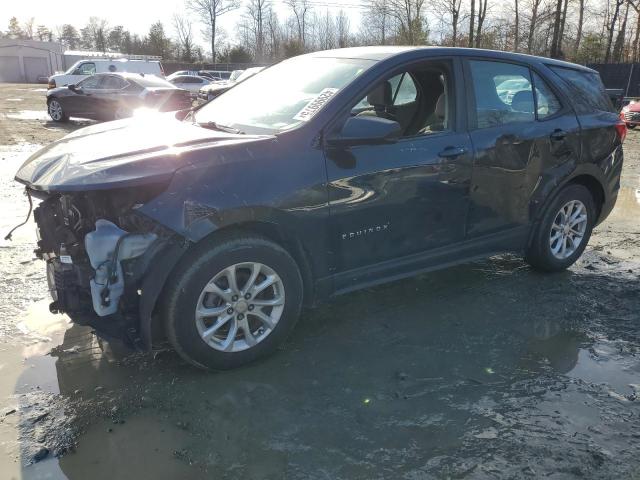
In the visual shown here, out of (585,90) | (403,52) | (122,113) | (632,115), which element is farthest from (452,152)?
(632,115)

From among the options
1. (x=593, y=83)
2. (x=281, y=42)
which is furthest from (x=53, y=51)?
(x=593, y=83)

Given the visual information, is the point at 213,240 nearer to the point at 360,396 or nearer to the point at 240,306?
the point at 240,306

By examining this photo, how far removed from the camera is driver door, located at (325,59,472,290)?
344 cm

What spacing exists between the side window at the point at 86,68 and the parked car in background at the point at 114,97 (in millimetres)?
6696

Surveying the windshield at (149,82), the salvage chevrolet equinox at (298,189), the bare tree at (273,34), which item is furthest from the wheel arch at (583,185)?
the bare tree at (273,34)

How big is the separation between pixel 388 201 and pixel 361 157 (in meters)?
0.35

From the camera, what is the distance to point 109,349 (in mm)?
3500

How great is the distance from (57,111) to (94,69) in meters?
7.76

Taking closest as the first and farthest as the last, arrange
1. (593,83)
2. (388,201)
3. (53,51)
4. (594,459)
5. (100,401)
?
1. (594,459)
2. (100,401)
3. (388,201)
4. (593,83)
5. (53,51)

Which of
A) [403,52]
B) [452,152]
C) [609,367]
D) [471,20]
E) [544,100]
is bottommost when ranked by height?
[609,367]

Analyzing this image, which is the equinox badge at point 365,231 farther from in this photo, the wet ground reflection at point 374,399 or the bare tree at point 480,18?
the bare tree at point 480,18

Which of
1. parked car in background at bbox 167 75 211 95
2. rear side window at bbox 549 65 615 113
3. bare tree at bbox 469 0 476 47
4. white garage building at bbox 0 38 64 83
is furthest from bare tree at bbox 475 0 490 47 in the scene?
white garage building at bbox 0 38 64 83

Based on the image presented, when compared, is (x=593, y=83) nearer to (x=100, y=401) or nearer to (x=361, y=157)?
(x=361, y=157)

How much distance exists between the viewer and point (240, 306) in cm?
318
